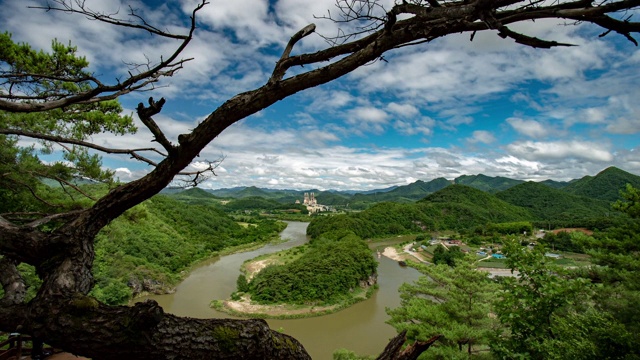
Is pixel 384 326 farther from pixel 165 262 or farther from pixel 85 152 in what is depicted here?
pixel 165 262

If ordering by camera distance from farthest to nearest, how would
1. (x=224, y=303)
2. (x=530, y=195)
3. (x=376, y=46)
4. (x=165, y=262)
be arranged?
(x=530, y=195), (x=165, y=262), (x=224, y=303), (x=376, y=46)

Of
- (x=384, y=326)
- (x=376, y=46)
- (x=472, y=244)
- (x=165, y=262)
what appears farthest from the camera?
(x=472, y=244)

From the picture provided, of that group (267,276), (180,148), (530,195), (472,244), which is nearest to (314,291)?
(267,276)

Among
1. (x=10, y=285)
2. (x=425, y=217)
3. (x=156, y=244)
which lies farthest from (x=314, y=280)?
(x=425, y=217)

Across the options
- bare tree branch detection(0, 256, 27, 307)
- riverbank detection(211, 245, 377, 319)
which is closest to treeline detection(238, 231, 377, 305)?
riverbank detection(211, 245, 377, 319)

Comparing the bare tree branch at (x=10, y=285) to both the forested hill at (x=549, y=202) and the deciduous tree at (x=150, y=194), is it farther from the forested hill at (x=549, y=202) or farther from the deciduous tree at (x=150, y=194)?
the forested hill at (x=549, y=202)

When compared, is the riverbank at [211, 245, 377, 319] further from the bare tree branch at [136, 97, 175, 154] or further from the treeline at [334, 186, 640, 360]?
the bare tree branch at [136, 97, 175, 154]
